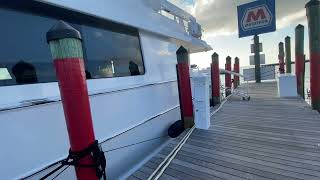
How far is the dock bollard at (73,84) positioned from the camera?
6.28ft

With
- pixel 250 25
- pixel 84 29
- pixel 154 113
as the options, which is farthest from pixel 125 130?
pixel 250 25

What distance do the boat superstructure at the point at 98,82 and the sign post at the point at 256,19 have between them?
29.8 ft

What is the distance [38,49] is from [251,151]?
348 centimetres

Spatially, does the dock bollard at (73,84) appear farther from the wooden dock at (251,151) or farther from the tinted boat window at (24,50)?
the wooden dock at (251,151)

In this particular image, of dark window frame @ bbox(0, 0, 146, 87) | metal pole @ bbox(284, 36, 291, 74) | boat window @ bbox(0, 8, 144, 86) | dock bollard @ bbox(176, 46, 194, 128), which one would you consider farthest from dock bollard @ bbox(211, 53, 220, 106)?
metal pole @ bbox(284, 36, 291, 74)

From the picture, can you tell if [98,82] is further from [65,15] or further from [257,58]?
[257,58]

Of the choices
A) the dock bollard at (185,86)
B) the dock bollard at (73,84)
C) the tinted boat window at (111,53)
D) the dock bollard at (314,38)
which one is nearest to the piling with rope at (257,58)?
the dock bollard at (314,38)

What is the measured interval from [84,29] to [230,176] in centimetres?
301

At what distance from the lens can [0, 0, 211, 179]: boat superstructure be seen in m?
2.72

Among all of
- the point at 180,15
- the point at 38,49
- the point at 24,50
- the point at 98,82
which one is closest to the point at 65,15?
the point at 38,49

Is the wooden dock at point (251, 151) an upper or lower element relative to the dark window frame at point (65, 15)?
lower

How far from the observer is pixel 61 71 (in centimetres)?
194

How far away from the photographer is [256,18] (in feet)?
47.0

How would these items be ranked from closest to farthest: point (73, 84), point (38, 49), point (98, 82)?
point (73, 84), point (38, 49), point (98, 82)
